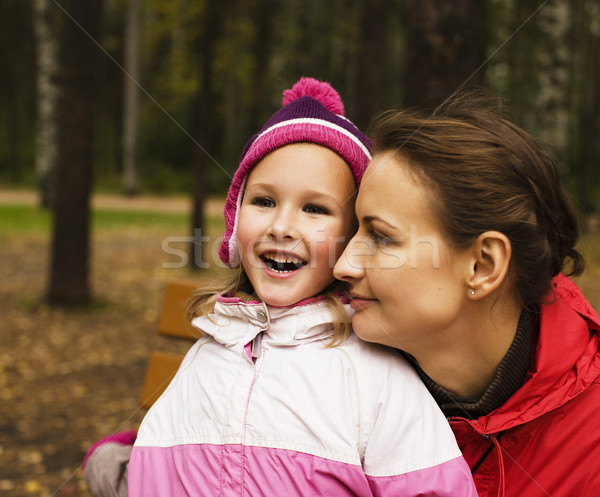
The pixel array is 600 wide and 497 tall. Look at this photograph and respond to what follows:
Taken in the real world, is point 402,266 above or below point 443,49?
below

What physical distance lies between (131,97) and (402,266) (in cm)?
2095

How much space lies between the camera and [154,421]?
5.85 feet

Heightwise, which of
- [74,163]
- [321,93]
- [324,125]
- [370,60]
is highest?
[370,60]

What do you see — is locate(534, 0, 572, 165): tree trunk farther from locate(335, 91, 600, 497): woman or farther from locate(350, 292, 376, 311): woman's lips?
locate(350, 292, 376, 311): woman's lips

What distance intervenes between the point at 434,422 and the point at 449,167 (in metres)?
0.61

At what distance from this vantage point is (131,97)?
2108 cm

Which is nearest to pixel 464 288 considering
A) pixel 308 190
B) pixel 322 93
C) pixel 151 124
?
pixel 308 190

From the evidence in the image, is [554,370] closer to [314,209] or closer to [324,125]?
[314,209]

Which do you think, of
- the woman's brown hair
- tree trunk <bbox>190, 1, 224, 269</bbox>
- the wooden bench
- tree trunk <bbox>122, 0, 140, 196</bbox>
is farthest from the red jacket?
tree trunk <bbox>122, 0, 140, 196</bbox>

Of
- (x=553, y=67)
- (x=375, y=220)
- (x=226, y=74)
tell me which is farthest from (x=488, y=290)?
(x=226, y=74)

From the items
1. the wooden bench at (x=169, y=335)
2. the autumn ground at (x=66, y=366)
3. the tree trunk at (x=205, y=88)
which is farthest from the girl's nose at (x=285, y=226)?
the tree trunk at (x=205, y=88)

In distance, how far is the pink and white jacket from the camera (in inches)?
60.4

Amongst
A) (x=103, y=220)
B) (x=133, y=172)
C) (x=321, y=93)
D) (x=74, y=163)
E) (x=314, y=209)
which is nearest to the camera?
(x=314, y=209)

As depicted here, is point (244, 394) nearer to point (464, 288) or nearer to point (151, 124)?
point (464, 288)
